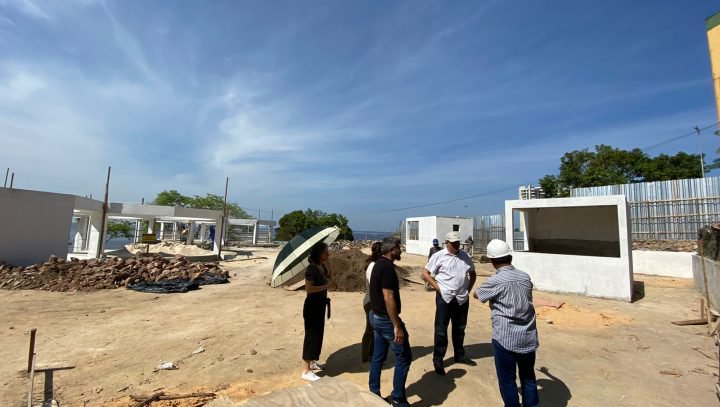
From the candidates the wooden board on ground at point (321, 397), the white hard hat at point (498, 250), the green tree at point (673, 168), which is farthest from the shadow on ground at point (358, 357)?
the green tree at point (673, 168)

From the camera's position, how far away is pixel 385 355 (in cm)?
333

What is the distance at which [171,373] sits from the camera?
14.3 ft

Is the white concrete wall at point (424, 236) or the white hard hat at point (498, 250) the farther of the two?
the white concrete wall at point (424, 236)

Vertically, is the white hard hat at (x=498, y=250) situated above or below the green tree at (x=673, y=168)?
below

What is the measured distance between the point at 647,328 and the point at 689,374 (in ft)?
8.79

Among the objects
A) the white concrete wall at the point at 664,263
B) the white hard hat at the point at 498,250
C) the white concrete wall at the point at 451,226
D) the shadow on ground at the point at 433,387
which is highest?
the white concrete wall at the point at 451,226

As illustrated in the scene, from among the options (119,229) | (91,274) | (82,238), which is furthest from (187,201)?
(91,274)

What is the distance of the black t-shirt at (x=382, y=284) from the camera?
3.30 metres

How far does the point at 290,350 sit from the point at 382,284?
2.73 meters

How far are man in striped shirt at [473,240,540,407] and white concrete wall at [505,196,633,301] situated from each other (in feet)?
28.7

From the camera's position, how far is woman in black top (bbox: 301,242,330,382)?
3979 millimetres

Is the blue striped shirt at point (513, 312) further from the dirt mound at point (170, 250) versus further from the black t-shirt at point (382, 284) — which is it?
the dirt mound at point (170, 250)

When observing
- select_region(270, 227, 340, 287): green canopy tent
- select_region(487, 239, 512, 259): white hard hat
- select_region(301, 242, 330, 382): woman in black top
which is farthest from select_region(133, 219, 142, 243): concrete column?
select_region(487, 239, 512, 259): white hard hat

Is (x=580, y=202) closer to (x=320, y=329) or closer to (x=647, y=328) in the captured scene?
(x=647, y=328)
